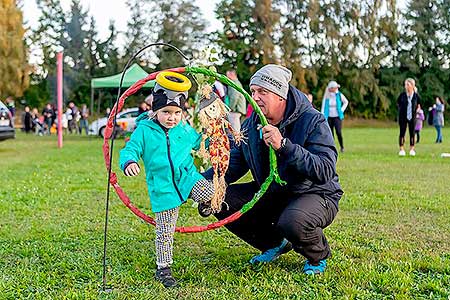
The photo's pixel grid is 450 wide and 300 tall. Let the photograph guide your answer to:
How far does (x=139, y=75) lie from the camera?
79.0ft

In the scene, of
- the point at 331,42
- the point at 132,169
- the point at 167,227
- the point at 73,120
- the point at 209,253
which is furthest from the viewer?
the point at 331,42

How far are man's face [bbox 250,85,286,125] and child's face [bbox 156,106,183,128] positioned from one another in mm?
624

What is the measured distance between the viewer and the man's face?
14.4 ft

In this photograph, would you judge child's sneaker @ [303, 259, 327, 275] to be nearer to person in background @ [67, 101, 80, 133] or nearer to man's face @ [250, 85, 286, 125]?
man's face @ [250, 85, 286, 125]

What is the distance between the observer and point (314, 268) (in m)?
4.39

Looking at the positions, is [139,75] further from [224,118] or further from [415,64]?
[415,64]

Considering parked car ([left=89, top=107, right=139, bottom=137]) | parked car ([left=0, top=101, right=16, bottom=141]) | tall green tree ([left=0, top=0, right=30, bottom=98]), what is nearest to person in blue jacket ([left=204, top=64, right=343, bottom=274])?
parked car ([left=0, top=101, right=16, bottom=141])

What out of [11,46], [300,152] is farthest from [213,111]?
[11,46]

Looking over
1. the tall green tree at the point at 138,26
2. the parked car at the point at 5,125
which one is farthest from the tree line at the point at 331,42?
the parked car at the point at 5,125

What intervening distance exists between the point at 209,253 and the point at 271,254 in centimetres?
60

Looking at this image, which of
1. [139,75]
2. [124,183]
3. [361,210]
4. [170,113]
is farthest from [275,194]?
[139,75]

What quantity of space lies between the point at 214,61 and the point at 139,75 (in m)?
17.6

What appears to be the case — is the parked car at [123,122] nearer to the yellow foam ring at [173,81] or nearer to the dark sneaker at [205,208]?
the dark sneaker at [205,208]

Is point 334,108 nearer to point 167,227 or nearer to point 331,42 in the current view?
point 167,227
